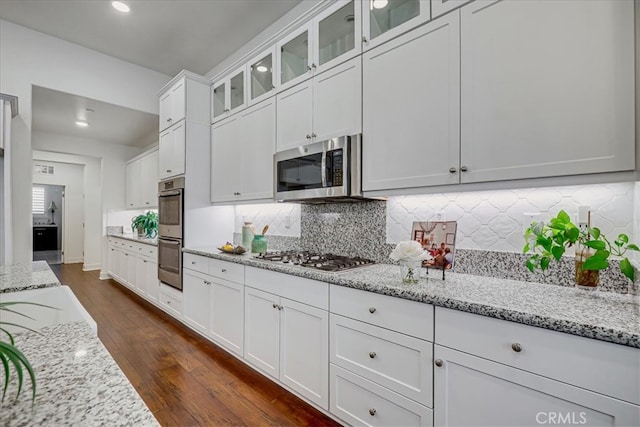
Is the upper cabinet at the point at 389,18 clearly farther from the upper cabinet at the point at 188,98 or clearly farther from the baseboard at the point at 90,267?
the baseboard at the point at 90,267

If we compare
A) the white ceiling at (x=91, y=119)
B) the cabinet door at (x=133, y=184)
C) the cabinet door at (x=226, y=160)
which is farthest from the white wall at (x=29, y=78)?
the cabinet door at (x=133, y=184)

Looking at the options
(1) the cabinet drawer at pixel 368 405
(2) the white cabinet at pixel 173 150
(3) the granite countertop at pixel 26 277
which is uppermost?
(2) the white cabinet at pixel 173 150

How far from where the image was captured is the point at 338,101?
2.06 meters

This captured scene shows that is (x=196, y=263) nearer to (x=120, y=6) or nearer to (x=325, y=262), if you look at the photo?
(x=325, y=262)

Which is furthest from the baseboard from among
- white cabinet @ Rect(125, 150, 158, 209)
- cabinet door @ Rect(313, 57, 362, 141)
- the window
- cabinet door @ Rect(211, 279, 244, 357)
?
cabinet door @ Rect(313, 57, 362, 141)

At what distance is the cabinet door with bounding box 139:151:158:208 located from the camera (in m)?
4.98

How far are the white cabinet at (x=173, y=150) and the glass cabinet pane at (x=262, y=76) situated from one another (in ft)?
3.10

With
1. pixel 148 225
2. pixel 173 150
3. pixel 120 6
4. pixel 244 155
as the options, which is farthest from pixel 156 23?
pixel 148 225

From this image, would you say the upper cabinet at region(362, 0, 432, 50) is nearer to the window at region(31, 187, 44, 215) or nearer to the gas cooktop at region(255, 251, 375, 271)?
the gas cooktop at region(255, 251, 375, 271)

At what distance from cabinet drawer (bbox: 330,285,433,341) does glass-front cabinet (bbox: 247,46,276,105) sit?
72.4 inches

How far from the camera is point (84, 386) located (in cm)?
60

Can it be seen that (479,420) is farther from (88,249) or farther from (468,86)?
(88,249)

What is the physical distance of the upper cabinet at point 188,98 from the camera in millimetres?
3199

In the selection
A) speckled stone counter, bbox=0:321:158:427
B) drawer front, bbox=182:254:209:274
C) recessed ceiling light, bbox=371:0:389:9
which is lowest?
drawer front, bbox=182:254:209:274
